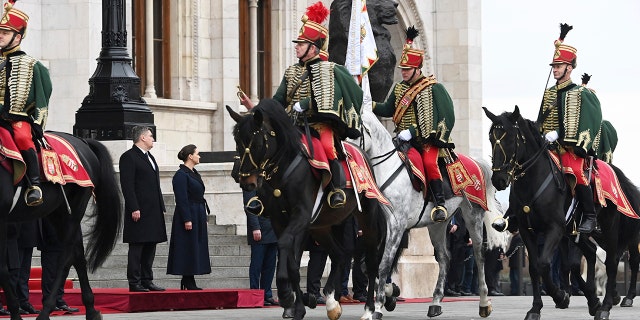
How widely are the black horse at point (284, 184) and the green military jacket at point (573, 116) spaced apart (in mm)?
2612

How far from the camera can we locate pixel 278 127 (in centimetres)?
1461

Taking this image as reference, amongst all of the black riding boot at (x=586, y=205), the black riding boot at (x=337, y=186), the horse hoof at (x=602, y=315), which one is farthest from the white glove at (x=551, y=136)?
the black riding boot at (x=337, y=186)

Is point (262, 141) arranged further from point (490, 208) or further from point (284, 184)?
point (490, 208)

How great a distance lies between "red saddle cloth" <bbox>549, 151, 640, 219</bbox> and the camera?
1731cm

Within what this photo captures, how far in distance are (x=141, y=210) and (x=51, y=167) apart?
4246 mm

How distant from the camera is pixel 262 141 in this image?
1437 centimetres

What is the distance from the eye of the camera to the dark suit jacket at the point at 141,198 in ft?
60.4

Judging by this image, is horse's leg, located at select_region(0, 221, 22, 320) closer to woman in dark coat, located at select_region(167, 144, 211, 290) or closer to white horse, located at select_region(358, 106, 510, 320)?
white horse, located at select_region(358, 106, 510, 320)

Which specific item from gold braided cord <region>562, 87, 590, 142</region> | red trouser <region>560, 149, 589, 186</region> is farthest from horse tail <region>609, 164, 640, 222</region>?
gold braided cord <region>562, 87, 590, 142</region>

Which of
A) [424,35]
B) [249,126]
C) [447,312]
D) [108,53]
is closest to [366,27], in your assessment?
[108,53]

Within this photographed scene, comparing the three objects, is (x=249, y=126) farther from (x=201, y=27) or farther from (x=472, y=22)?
(x=472, y=22)

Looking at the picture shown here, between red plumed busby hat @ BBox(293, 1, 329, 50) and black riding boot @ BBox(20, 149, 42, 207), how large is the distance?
9.58 ft

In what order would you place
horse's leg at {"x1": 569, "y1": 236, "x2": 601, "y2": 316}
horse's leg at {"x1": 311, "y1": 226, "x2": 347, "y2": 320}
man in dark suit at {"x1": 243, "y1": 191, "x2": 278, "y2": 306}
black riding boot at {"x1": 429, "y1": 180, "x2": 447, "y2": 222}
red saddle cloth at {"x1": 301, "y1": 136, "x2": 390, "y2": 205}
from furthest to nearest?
1. man in dark suit at {"x1": 243, "y1": 191, "x2": 278, "y2": 306}
2. black riding boot at {"x1": 429, "y1": 180, "x2": 447, "y2": 222}
3. horse's leg at {"x1": 569, "y1": 236, "x2": 601, "y2": 316}
4. horse's leg at {"x1": 311, "y1": 226, "x2": 347, "y2": 320}
5. red saddle cloth at {"x1": 301, "y1": 136, "x2": 390, "y2": 205}

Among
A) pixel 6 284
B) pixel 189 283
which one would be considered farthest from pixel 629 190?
pixel 6 284
